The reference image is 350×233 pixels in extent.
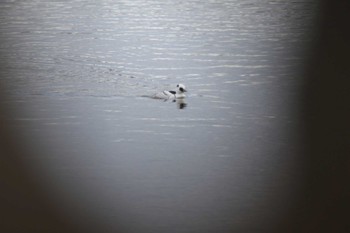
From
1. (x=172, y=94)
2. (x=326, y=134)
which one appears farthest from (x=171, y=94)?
(x=326, y=134)

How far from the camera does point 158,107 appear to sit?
1.33 metres

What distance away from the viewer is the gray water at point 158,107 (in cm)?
102

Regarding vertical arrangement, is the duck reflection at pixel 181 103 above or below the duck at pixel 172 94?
below

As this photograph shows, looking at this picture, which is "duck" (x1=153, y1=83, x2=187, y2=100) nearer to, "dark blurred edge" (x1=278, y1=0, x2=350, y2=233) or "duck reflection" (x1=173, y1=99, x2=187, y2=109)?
"duck reflection" (x1=173, y1=99, x2=187, y2=109)

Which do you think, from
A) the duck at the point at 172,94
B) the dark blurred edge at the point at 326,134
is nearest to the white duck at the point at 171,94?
the duck at the point at 172,94

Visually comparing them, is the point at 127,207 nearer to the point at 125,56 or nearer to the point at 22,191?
the point at 22,191

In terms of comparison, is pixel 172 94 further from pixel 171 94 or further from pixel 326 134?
pixel 326 134

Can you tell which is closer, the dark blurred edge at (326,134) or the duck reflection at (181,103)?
the dark blurred edge at (326,134)

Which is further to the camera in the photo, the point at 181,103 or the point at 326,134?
the point at 181,103

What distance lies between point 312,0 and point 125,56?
635mm

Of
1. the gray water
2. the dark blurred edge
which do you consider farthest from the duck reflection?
the dark blurred edge

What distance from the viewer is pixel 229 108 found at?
1334 mm

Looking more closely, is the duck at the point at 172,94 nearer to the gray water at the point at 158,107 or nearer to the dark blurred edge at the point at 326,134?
the gray water at the point at 158,107

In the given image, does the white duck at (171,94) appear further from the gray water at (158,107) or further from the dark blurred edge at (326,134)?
the dark blurred edge at (326,134)
